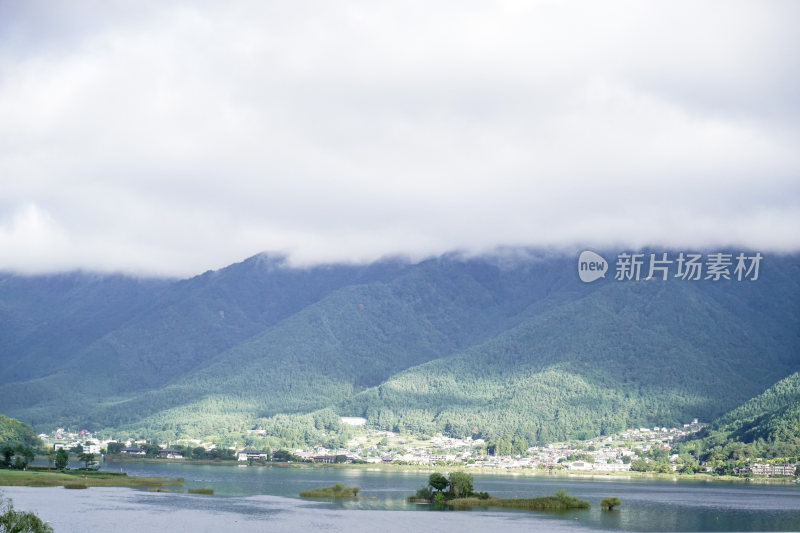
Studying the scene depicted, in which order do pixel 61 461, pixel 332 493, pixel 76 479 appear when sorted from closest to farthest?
1. pixel 332 493
2. pixel 76 479
3. pixel 61 461

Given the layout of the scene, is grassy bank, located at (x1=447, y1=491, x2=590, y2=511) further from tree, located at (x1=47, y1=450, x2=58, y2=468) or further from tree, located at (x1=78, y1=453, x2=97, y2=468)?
tree, located at (x1=47, y1=450, x2=58, y2=468)

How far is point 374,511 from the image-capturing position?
10469cm

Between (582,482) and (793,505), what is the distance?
53767mm

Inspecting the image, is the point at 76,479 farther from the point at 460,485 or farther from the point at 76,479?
the point at 460,485

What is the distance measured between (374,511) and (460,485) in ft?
61.5

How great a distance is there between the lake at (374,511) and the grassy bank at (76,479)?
4107mm

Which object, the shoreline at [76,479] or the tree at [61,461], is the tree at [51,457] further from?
the shoreline at [76,479]

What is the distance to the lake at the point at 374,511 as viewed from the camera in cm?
9169

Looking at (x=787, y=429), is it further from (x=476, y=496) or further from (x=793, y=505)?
(x=476, y=496)

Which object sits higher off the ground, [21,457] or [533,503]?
[21,457]

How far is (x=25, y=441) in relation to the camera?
173750 millimetres

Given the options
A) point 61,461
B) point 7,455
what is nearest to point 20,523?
point 7,455

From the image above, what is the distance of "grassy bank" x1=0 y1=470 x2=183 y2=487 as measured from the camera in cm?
12406

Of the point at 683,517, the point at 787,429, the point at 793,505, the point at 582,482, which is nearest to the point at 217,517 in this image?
the point at 683,517
